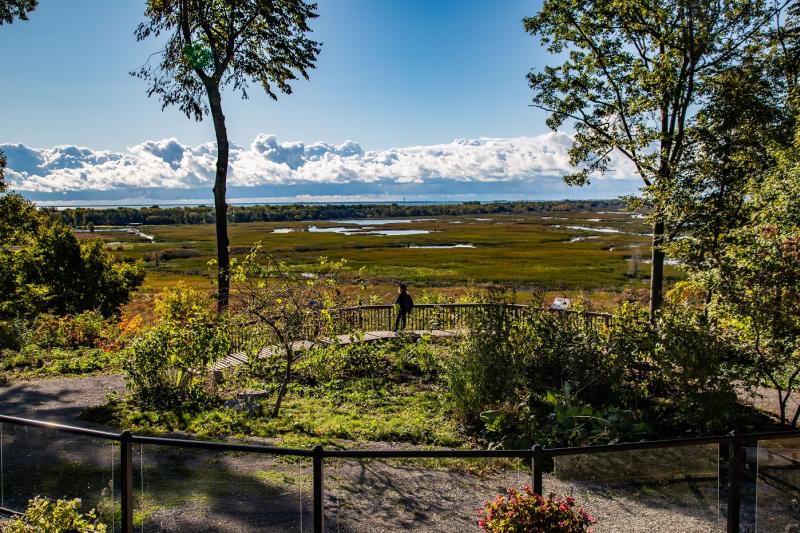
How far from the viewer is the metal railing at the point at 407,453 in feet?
15.1

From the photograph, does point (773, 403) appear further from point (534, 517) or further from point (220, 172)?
point (220, 172)

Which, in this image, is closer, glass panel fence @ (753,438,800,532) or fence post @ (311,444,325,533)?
fence post @ (311,444,325,533)

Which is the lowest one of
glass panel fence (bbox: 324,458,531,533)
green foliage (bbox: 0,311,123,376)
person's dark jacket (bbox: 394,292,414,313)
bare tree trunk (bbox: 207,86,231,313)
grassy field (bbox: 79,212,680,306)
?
grassy field (bbox: 79,212,680,306)

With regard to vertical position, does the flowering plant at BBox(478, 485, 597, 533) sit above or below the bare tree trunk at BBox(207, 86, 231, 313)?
below

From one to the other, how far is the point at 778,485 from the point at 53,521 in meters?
6.16

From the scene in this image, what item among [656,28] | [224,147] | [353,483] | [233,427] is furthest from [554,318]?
[224,147]

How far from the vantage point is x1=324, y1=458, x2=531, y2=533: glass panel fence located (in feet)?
16.6

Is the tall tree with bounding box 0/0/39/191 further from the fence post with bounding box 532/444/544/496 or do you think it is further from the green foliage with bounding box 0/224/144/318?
the fence post with bounding box 532/444/544/496

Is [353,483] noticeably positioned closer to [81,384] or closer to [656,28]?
[81,384]

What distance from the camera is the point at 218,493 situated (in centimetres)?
518

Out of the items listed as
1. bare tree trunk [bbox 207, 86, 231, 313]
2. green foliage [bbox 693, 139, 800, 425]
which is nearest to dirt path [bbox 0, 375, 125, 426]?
bare tree trunk [bbox 207, 86, 231, 313]

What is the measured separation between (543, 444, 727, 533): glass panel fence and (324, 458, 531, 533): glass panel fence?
0.51 meters

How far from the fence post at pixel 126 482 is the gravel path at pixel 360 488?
66 mm

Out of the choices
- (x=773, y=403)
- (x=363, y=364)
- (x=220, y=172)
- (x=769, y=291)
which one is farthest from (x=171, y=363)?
(x=773, y=403)
